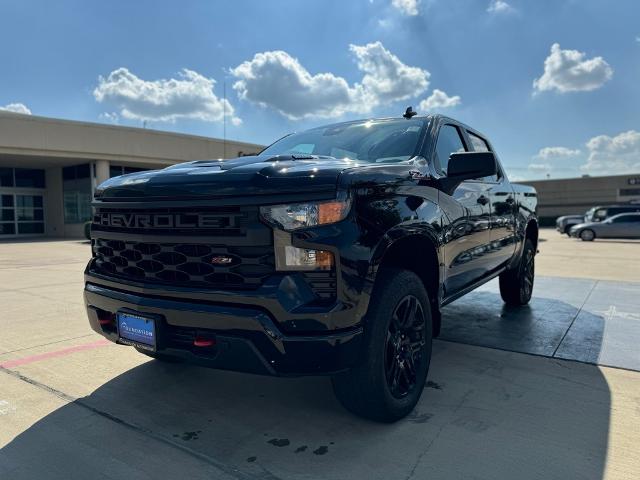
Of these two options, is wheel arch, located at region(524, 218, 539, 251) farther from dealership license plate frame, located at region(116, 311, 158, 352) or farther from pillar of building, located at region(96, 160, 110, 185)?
pillar of building, located at region(96, 160, 110, 185)

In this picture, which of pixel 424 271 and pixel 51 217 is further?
pixel 51 217

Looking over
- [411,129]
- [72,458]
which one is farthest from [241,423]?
[411,129]

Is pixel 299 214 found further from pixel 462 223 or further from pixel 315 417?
pixel 462 223

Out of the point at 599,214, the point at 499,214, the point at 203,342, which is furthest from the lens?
the point at 599,214

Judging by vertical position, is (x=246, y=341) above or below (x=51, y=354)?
above

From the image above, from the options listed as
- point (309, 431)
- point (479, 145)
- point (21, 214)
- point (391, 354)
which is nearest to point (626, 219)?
point (479, 145)

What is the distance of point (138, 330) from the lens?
256cm

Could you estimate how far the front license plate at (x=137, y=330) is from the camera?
2488 mm

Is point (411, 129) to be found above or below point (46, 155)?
below

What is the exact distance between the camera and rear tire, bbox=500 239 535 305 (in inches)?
225

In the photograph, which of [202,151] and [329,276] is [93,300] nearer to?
[329,276]

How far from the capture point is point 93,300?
2.89 metres

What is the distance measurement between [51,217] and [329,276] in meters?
31.5

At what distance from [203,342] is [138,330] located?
0.44 m
